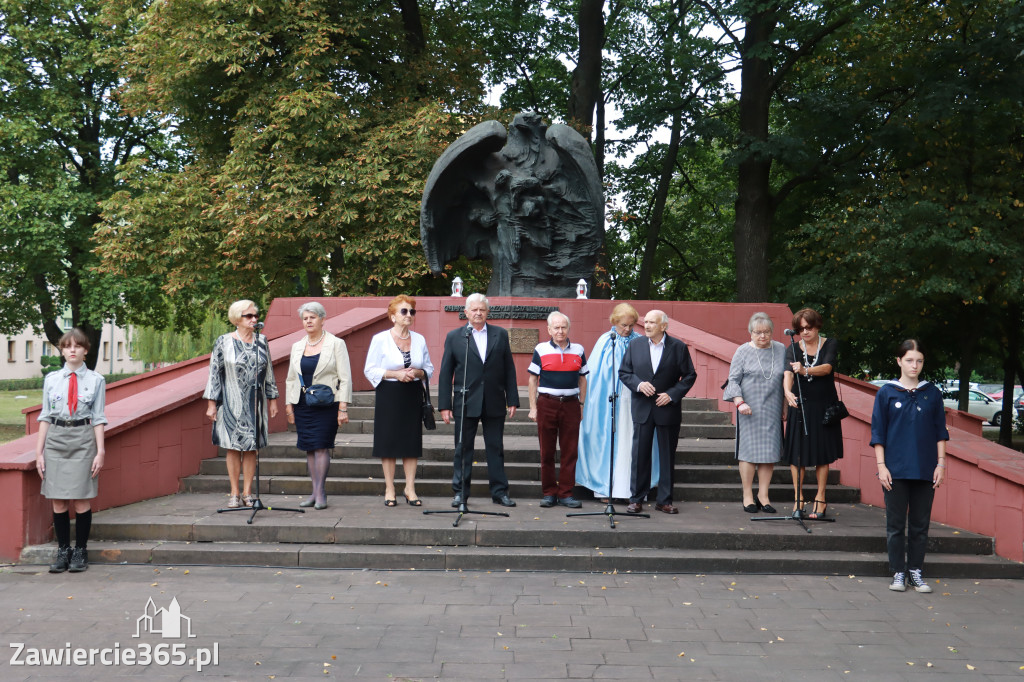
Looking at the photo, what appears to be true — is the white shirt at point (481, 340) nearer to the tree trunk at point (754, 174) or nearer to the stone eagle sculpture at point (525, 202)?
the stone eagle sculpture at point (525, 202)

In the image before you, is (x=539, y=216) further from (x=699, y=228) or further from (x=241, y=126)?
(x=699, y=228)

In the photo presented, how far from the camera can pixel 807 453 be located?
755 centimetres

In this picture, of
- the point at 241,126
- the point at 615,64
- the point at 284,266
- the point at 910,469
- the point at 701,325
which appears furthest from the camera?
the point at 615,64

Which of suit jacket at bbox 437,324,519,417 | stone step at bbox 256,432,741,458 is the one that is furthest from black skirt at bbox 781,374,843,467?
suit jacket at bbox 437,324,519,417

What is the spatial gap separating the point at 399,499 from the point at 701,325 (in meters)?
6.87

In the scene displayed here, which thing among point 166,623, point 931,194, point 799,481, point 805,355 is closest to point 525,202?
point 805,355

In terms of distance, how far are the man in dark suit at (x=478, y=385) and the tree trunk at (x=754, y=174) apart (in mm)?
12810

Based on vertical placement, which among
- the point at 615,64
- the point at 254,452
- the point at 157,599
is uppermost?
the point at 615,64

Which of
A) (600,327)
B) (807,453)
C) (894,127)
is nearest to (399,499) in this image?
(807,453)

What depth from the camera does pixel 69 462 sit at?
6461mm

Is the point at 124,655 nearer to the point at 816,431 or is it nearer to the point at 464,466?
the point at 464,466

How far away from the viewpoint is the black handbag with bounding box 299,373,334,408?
7559mm

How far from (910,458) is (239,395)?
5320 mm

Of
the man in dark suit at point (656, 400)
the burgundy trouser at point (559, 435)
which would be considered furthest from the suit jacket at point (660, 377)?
the burgundy trouser at point (559, 435)
